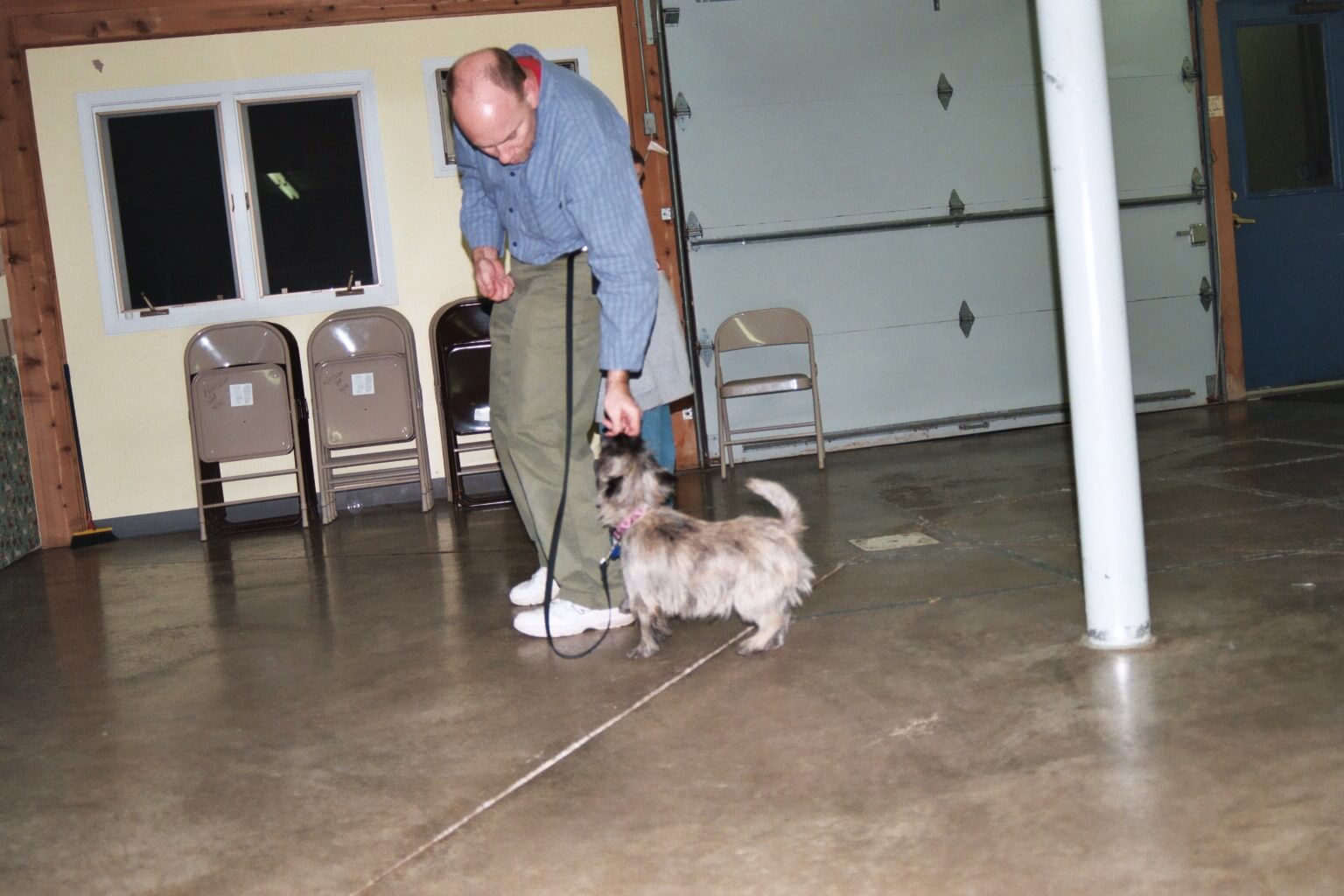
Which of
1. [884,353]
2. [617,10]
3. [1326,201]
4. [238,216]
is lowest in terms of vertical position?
[884,353]

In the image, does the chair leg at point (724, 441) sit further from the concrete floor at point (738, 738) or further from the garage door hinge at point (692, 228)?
the concrete floor at point (738, 738)

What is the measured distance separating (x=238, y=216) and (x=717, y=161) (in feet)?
9.25

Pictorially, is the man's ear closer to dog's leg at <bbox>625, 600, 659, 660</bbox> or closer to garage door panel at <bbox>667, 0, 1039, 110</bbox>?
Result: dog's leg at <bbox>625, 600, 659, 660</bbox>

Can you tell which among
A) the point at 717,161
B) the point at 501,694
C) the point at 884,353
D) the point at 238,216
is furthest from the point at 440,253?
the point at 501,694

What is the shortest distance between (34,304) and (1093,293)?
6013mm

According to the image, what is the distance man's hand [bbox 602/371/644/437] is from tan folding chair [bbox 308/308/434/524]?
12.8 feet

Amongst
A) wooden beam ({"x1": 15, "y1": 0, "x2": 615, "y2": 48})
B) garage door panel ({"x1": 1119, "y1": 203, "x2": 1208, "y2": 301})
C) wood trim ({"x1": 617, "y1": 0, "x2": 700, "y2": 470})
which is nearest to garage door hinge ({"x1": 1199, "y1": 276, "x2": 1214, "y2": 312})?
garage door panel ({"x1": 1119, "y1": 203, "x2": 1208, "y2": 301})

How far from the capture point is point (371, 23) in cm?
674

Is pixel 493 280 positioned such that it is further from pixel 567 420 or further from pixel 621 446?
pixel 621 446

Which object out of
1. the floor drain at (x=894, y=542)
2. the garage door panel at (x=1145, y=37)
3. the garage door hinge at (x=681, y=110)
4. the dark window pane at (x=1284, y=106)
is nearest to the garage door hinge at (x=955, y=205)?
the garage door panel at (x=1145, y=37)

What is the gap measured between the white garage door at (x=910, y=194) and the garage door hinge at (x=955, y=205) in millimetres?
16

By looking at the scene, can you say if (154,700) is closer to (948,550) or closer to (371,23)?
(948,550)

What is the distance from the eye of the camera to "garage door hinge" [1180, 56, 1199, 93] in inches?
301

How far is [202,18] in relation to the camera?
6613 mm
